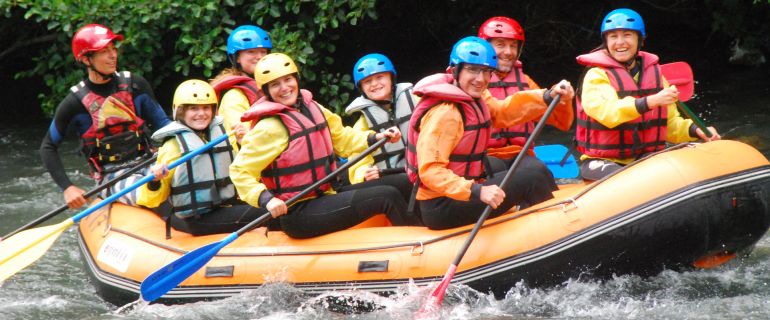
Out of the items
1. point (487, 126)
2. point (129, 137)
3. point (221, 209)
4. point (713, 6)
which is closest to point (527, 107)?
point (487, 126)

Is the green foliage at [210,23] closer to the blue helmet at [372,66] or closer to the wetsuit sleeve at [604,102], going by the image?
the blue helmet at [372,66]

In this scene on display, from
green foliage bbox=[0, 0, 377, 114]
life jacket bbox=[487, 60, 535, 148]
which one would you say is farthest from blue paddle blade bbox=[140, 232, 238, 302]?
green foliage bbox=[0, 0, 377, 114]

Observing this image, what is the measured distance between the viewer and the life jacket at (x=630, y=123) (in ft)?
18.0

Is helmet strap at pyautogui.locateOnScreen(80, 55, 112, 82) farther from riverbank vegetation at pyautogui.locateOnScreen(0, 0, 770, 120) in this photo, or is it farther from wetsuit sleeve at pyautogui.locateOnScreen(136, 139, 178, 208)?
riverbank vegetation at pyautogui.locateOnScreen(0, 0, 770, 120)

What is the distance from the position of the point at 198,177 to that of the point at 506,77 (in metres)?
1.88

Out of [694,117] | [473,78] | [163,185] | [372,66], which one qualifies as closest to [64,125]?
[163,185]

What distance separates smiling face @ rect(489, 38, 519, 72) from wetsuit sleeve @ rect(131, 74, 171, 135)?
7.15 feet

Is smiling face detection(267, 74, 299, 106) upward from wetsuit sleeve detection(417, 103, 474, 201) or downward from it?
upward

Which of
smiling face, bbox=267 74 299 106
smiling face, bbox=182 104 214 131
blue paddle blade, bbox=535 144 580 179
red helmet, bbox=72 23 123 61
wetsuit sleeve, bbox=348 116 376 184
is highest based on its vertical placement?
red helmet, bbox=72 23 123 61

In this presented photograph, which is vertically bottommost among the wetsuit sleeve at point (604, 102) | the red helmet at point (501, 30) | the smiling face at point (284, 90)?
the wetsuit sleeve at point (604, 102)

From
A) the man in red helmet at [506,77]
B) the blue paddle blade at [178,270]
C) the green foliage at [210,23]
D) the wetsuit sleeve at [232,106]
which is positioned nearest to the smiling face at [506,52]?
the man in red helmet at [506,77]

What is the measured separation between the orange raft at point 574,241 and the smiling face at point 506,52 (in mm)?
892

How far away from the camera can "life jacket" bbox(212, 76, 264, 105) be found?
6391mm

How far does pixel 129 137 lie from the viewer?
21.9 feet
